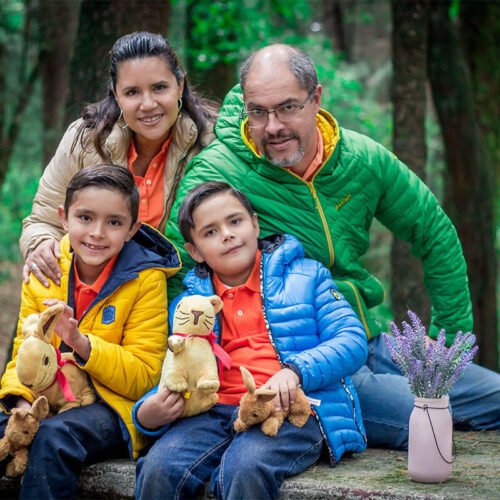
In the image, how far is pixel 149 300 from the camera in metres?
3.79

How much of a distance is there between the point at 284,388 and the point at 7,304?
10.4 metres

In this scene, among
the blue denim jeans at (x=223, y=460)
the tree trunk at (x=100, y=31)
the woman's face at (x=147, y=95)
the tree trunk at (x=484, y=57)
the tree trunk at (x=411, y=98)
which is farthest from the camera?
the tree trunk at (x=484, y=57)

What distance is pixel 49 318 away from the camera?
3393 millimetres

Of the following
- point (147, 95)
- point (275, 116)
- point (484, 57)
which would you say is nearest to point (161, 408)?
point (275, 116)

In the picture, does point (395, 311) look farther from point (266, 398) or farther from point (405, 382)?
point (266, 398)

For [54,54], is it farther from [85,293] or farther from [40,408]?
[40,408]

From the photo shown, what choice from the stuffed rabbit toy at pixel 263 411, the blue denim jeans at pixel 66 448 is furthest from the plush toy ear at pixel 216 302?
the blue denim jeans at pixel 66 448

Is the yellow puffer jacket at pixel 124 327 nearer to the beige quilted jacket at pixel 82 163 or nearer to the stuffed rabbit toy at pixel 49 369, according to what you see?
the stuffed rabbit toy at pixel 49 369

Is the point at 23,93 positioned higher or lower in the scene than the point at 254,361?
higher

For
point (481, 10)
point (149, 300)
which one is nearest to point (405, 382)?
point (149, 300)

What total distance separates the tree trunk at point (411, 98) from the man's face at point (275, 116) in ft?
8.69

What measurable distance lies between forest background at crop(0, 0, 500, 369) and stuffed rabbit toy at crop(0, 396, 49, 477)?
2.59 meters

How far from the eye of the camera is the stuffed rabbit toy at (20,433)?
3420mm

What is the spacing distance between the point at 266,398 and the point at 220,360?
0.36m
